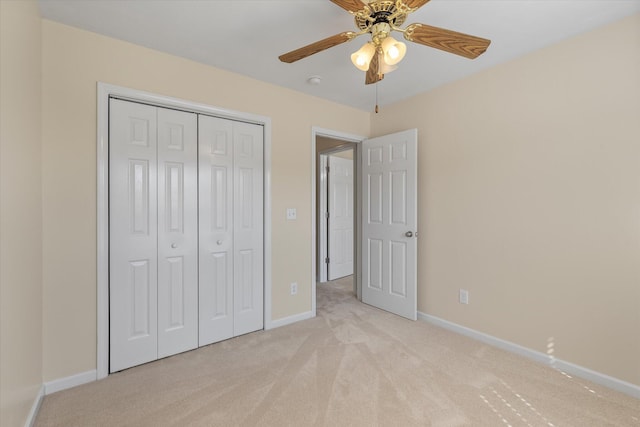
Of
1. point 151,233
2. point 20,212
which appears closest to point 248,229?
point 151,233

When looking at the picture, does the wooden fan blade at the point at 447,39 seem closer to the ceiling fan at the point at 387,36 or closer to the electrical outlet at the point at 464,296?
the ceiling fan at the point at 387,36

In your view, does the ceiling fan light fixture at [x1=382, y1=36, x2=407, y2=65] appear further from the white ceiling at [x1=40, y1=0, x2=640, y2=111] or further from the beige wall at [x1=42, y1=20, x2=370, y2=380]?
the beige wall at [x1=42, y1=20, x2=370, y2=380]

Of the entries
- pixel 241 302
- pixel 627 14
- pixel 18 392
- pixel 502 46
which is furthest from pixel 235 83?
pixel 627 14

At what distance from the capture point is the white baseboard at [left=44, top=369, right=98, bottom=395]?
6.08 ft

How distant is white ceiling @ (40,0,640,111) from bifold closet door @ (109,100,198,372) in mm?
536

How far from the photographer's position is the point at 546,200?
7.23 ft

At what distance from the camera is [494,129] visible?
249 centimetres

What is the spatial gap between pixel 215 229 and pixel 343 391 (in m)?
1.64

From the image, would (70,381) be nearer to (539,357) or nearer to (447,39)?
(447,39)

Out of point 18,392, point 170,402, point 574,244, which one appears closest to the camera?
point 18,392

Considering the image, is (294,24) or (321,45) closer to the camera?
(321,45)

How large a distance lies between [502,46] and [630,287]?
1.86 metres

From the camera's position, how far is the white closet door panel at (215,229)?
2488 mm

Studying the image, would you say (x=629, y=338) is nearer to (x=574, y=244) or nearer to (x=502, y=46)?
(x=574, y=244)
